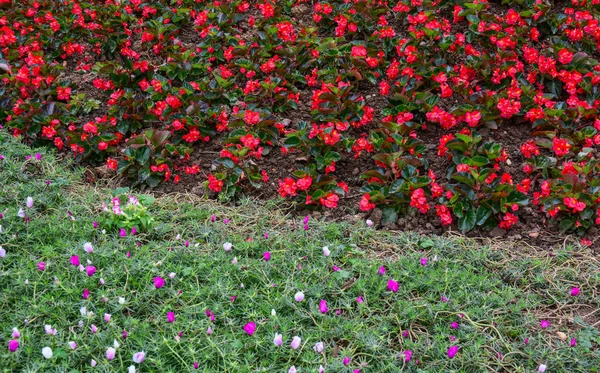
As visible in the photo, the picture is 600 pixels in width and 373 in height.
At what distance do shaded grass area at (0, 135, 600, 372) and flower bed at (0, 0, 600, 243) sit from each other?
0.30 meters

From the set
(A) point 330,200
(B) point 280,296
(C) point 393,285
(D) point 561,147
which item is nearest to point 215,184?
(A) point 330,200

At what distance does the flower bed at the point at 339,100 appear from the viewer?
10.4ft

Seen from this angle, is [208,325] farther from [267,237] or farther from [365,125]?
[365,125]

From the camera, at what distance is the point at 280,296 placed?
249 centimetres

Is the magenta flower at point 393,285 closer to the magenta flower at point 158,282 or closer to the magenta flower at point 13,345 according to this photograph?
the magenta flower at point 158,282

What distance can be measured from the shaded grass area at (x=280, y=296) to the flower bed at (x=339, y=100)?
30 centimetres

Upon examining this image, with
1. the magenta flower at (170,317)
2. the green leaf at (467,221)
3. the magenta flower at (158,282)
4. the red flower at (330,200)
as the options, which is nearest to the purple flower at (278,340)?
the magenta flower at (170,317)

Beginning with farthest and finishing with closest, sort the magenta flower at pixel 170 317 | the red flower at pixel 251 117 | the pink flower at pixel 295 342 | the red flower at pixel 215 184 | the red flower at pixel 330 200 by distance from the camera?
1. the red flower at pixel 251 117
2. the red flower at pixel 215 184
3. the red flower at pixel 330 200
4. the magenta flower at pixel 170 317
5. the pink flower at pixel 295 342

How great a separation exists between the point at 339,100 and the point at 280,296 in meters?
1.53

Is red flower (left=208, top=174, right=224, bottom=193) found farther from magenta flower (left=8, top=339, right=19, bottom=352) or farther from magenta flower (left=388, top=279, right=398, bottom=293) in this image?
magenta flower (left=8, top=339, right=19, bottom=352)

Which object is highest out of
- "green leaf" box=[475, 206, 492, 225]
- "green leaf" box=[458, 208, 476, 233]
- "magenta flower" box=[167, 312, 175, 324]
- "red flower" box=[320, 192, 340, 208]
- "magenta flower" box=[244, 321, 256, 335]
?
"magenta flower" box=[244, 321, 256, 335]

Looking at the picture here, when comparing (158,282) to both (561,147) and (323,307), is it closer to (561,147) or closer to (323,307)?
(323,307)

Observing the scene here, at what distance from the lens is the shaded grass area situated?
2248 mm

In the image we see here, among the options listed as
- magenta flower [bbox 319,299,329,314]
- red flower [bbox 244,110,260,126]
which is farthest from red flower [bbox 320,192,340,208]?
magenta flower [bbox 319,299,329,314]
